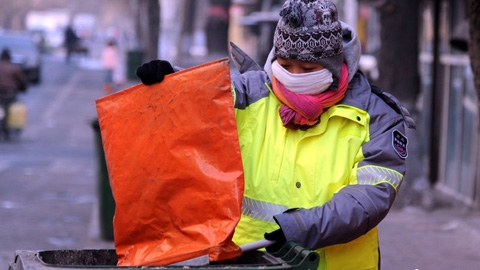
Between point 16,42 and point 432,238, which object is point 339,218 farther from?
point 16,42

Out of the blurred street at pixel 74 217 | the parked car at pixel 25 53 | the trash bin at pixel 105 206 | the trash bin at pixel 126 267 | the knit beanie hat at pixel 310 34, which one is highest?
the knit beanie hat at pixel 310 34

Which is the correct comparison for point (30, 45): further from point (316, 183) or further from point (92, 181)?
point (316, 183)

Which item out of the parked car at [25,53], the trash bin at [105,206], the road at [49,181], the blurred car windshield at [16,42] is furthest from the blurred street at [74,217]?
the blurred car windshield at [16,42]

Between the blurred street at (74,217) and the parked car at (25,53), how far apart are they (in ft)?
49.0

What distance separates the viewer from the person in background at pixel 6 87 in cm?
2234

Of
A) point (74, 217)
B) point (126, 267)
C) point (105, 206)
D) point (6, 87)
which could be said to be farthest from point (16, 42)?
point (126, 267)

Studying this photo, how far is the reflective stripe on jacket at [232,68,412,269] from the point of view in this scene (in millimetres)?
3191

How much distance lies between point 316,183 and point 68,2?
120 metres

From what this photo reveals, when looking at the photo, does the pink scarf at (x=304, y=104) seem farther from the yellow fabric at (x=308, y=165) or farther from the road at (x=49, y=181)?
the road at (x=49, y=181)

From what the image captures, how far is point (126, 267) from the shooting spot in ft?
9.16

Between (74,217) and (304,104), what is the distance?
9.09 metres

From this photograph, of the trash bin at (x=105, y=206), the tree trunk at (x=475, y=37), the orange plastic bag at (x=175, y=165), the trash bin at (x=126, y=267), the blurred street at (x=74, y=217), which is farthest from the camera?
the trash bin at (x=105, y=206)

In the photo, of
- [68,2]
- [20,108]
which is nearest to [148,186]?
[20,108]

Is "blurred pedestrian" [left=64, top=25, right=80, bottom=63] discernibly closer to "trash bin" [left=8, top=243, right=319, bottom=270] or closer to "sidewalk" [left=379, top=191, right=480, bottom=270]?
"sidewalk" [left=379, top=191, right=480, bottom=270]
